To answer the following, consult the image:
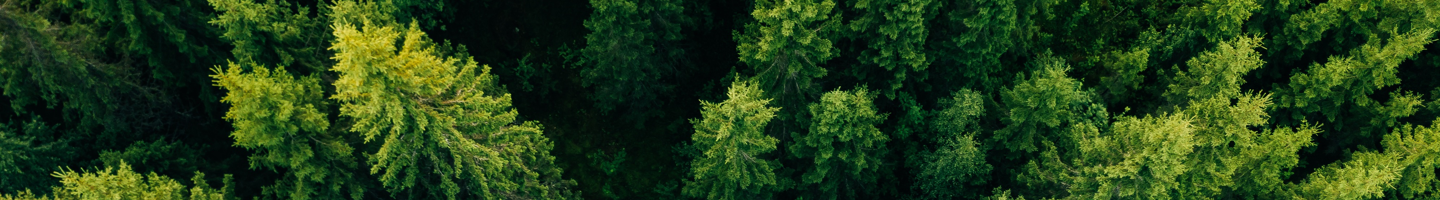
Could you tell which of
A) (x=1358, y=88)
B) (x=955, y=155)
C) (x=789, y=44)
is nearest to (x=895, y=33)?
(x=789, y=44)

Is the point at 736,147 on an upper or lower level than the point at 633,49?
lower

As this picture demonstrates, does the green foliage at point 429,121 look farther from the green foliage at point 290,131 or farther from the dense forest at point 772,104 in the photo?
the green foliage at point 290,131

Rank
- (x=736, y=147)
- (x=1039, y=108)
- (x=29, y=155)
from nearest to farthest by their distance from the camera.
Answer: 1. (x=736, y=147)
2. (x=29, y=155)
3. (x=1039, y=108)

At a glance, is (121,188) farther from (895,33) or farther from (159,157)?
(895,33)

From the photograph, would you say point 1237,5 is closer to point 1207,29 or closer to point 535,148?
point 1207,29

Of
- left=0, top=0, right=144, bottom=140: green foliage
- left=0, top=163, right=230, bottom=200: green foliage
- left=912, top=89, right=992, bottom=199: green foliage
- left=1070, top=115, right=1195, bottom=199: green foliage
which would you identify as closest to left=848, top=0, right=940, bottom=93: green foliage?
left=912, top=89, right=992, bottom=199: green foliage

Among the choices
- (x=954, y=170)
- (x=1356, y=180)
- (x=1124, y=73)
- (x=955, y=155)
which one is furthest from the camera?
(x=1124, y=73)
